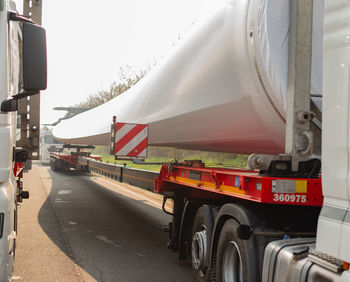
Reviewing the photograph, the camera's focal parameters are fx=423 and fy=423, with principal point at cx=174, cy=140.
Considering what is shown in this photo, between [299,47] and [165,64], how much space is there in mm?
2265

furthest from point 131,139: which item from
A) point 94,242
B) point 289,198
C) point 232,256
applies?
point 289,198

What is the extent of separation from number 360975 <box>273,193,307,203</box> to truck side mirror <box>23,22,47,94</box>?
6.00ft

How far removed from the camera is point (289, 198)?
2.96 metres

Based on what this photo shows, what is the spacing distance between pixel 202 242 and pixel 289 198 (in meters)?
1.70

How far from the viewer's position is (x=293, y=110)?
3.14 meters

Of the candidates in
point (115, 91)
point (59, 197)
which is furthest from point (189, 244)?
point (115, 91)

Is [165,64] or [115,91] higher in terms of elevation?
[115,91]

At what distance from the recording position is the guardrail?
689 centimetres

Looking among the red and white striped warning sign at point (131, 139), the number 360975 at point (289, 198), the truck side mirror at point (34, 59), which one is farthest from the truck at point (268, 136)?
the truck side mirror at point (34, 59)

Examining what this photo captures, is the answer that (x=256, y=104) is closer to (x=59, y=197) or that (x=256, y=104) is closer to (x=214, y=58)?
(x=214, y=58)

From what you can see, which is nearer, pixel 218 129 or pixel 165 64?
pixel 218 129

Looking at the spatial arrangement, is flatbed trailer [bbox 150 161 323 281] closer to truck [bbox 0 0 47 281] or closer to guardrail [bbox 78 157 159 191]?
truck [bbox 0 0 47 281]

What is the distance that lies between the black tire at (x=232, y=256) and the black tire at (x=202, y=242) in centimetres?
38

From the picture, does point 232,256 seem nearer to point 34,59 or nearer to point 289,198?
point 289,198
